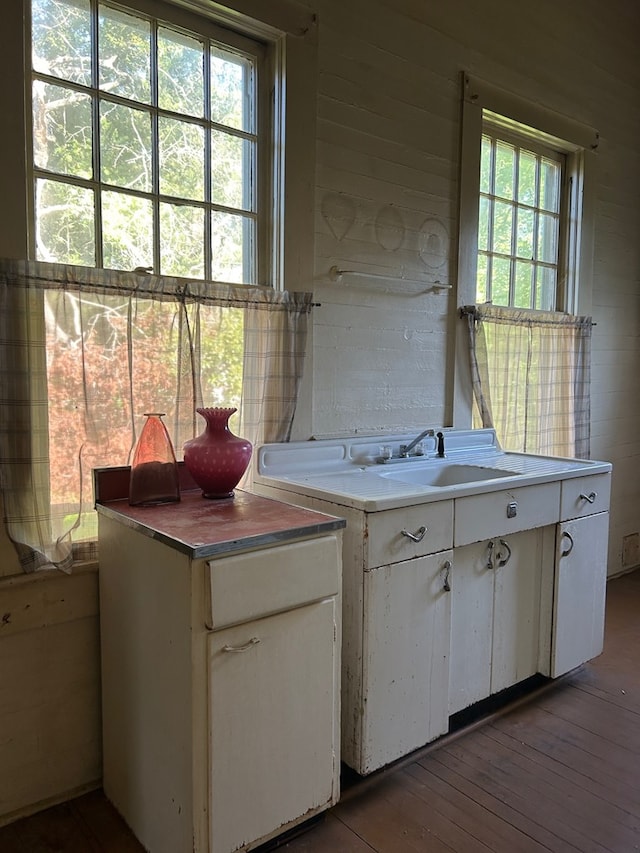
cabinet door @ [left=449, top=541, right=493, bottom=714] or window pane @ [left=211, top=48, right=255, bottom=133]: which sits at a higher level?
window pane @ [left=211, top=48, right=255, bottom=133]

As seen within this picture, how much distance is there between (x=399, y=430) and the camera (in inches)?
99.6

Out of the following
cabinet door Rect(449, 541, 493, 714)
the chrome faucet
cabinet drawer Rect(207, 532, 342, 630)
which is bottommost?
cabinet door Rect(449, 541, 493, 714)

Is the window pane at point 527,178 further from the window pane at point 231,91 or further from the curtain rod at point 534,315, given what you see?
the window pane at point 231,91

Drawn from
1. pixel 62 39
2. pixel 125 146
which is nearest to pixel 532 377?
pixel 125 146

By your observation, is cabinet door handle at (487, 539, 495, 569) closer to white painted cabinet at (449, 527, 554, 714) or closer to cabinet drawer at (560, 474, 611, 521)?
white painted cabinet at (449, 527, 554, 714)

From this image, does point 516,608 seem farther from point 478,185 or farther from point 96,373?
point 478,185

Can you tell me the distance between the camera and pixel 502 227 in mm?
2963

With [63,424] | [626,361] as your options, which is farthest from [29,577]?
[626,361]

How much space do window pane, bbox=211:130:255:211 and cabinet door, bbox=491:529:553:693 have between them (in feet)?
4.69

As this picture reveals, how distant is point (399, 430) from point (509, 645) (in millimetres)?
888

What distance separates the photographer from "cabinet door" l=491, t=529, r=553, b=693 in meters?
2.14

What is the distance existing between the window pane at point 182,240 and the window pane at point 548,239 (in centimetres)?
193

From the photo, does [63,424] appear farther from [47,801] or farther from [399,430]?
[399,430]

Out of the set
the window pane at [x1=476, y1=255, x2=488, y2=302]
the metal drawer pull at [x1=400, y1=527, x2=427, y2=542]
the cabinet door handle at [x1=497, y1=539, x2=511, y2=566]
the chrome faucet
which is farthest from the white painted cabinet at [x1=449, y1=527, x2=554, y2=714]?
the window pane at [x1=476, y1=255, x2=488, y2=302]
